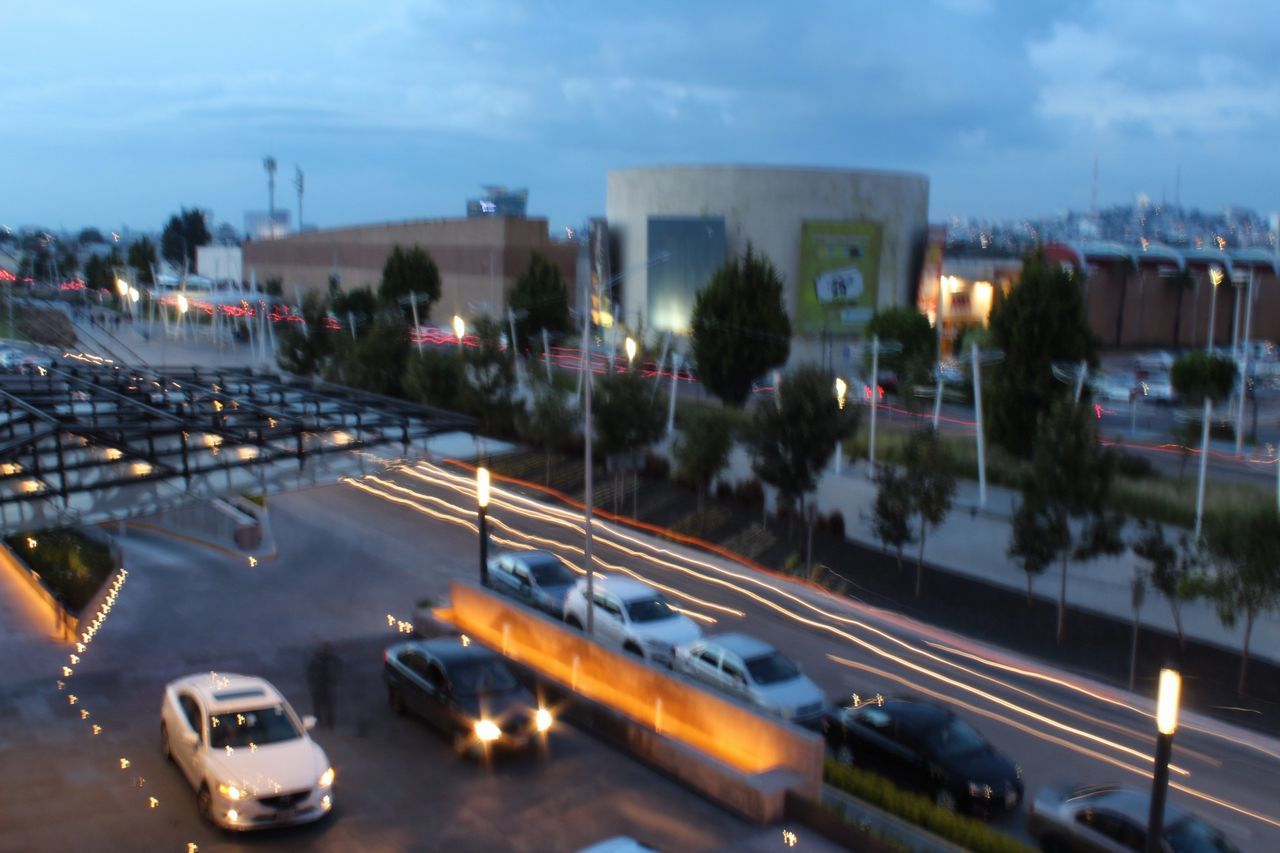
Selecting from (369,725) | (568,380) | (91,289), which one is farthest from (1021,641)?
(91,289)

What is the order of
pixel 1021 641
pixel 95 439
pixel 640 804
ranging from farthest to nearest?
pixel 1021 641 → pixel 95 439 → pixel 640 804

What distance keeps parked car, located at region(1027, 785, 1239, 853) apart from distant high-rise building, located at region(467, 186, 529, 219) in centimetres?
5419

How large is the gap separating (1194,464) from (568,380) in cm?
2137

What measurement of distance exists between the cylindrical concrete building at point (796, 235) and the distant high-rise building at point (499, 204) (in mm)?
11823

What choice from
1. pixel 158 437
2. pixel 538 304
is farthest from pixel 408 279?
pixel 158 437

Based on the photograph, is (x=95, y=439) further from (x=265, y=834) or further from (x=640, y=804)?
(x=640, y=804)

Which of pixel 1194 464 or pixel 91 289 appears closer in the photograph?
pixel 1194 464

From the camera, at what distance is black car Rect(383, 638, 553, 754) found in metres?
11.6

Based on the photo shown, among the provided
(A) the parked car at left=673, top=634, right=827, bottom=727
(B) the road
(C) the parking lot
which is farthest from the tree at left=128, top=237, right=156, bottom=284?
(A) the parked car at left=673, top=634, right=827, bottom=727

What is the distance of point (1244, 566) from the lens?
1584 cm

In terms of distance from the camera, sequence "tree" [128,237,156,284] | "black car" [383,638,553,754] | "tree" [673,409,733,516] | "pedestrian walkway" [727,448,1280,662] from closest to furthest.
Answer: "black car" [383,638,553,754] → "pedestrian walkway" [727,448,1280,662] → "tree" [673,409,733,516] → "tree" [128,237,156,284]

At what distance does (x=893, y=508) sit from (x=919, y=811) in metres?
10.9

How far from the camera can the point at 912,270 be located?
181ft

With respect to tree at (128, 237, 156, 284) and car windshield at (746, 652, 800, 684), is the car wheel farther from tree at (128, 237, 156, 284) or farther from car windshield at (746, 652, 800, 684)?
tree at (128, 237, 156, 284)
